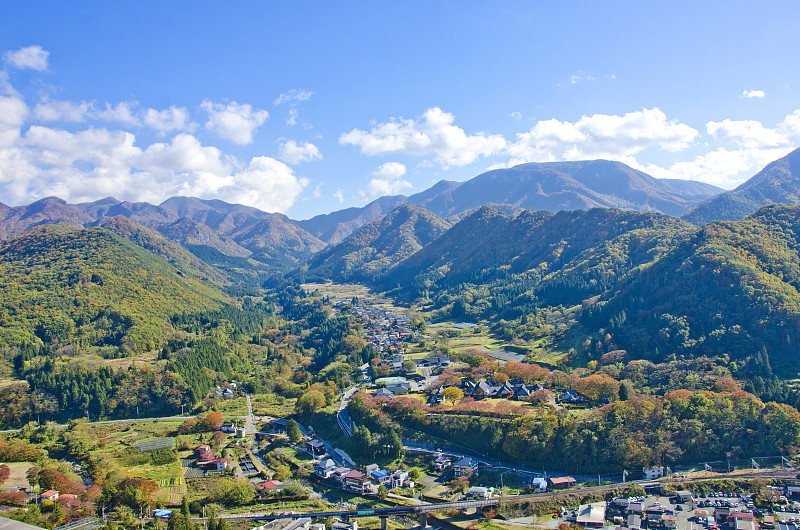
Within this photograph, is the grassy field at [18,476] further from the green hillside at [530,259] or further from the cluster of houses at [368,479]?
the green hillside at [530,259]

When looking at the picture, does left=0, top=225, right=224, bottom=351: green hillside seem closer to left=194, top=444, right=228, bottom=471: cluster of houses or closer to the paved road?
the paved road

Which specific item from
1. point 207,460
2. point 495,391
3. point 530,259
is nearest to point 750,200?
point 530,259

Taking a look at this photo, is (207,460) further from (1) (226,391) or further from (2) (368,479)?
(1) (226,391)

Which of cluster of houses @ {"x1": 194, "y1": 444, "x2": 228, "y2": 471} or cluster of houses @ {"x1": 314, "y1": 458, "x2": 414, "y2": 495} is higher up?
cluster of houses @ {"x1": 194, "y1": 444, "x2": 228, "y2": 471}

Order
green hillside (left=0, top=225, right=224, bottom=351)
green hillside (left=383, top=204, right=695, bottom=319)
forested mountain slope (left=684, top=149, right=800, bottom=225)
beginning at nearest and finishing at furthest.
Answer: green hillside (left=0, top=225, right=224, bottom=351)
green hillside (left=383, top=204, right=695, bottom=319)
forested mountain slope (left=684, top=149, right=800, bottom=225)

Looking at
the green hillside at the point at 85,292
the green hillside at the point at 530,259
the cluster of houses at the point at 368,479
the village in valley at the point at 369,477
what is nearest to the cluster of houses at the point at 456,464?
the village in valley at the point at 369,477

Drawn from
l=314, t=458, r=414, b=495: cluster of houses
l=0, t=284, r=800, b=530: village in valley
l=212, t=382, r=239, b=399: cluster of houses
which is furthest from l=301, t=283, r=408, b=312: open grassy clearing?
l=314, t=458, r=414, b=495: cluster of houses

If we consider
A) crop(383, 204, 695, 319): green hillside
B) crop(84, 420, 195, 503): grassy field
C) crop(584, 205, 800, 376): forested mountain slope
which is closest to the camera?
crop(84, 420, 195, 503): grassy field

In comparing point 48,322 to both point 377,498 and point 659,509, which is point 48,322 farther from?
point 659,509
